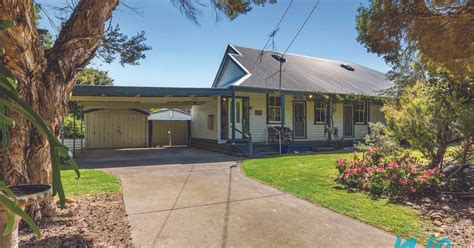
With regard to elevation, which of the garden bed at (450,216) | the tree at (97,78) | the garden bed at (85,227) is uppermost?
the tree at (97,78)

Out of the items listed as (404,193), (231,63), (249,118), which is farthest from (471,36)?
(231,63)

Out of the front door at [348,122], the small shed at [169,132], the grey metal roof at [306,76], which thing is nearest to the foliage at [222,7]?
the grey metal roof at [306,76]

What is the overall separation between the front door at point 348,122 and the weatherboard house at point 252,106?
0.19 ft

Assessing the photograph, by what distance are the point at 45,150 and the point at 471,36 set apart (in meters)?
7.24

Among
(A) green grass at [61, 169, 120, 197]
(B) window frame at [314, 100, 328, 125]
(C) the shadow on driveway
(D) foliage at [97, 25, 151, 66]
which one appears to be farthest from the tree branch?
(B) window frame at [314, 100, 328, 125]

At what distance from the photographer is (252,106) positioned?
14.4 meters

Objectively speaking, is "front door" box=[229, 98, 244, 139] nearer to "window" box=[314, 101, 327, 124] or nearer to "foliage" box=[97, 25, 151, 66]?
"window" box=[314, 101, 327, 124]

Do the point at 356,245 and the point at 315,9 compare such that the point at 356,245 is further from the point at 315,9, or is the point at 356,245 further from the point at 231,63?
the point at 231,63

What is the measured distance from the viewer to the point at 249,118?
561 inches

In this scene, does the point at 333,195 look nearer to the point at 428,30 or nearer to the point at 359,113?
the point at 428,30

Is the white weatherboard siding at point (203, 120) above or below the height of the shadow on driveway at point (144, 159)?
above

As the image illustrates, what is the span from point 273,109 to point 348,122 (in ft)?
17.0

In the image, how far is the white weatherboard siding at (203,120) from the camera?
1474cm

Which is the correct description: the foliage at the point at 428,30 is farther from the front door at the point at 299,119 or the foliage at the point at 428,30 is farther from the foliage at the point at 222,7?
the front door at the point at 299,119
